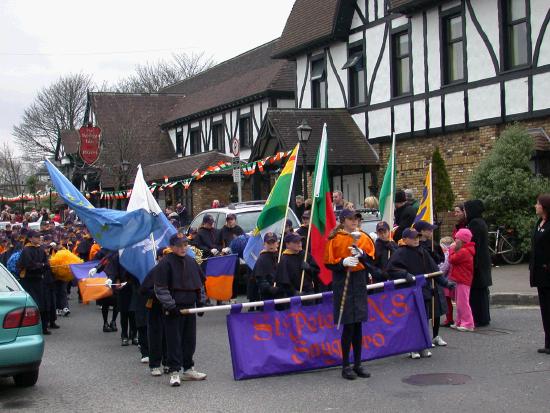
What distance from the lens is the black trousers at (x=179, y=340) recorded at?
838 centimetres

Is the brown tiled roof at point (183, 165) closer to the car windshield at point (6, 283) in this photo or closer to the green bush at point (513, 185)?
the green bush at point (513, 185)

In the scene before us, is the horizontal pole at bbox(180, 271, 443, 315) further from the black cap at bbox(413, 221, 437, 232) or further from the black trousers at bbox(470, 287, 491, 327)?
the black trousers at bbox(470, 287, 491, 327)

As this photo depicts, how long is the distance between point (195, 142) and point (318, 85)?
1386 cm

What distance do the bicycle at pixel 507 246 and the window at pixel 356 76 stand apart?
8428 millimetres

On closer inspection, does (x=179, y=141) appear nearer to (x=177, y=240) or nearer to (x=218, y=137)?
(x=218, y=137)

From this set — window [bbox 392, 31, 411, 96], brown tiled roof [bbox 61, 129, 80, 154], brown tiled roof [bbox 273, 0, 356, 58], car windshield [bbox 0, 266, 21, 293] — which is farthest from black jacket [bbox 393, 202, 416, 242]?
brown tiled roof [bbox 61, 129, 80, 154]

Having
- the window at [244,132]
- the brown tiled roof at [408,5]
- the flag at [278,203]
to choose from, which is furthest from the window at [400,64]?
the flag at [278,203]

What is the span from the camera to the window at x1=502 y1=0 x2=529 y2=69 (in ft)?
62.1

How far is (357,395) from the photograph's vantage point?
24.6 feet

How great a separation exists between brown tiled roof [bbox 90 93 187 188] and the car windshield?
26707mm

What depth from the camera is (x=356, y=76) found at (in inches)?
997

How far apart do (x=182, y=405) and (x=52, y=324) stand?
6526 millimetres

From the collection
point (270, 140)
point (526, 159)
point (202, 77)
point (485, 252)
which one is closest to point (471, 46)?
point (526, 159)

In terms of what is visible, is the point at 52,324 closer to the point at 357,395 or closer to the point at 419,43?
the point at 357,395
